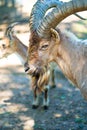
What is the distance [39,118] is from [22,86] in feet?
7.78

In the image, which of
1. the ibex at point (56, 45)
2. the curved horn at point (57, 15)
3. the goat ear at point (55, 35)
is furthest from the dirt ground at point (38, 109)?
the curved horn at point (57, 15)

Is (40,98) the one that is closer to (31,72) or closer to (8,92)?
(8,92)

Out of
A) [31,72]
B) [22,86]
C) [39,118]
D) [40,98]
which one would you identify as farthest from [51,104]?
[31,72]

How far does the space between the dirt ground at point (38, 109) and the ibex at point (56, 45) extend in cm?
198

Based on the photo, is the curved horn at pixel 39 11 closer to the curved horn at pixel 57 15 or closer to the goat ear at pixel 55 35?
the curved horn at pixel 57 15

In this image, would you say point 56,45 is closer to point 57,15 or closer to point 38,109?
point 57,15

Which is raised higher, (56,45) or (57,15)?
(57,15)

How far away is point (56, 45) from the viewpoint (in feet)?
20.0

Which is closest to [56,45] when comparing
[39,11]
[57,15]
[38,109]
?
[57,15]

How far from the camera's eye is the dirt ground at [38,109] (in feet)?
26.4

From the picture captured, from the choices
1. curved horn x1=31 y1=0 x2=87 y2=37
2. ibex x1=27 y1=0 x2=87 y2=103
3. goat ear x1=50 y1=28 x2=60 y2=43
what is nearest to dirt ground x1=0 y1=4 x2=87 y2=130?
ibex x1=27 y1=0 x2=87 y2=103

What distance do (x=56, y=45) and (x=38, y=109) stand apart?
3155mm

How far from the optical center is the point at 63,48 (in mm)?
6156

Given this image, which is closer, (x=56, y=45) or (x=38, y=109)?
(x=56, y=45)
